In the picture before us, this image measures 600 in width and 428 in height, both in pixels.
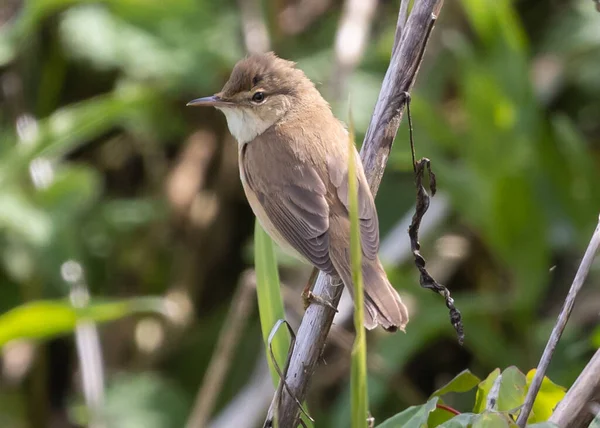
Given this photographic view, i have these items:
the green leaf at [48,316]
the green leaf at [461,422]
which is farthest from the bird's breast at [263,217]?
the green leaf at [461,422]

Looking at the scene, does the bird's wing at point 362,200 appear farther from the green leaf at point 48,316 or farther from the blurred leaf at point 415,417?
the green leaf at point 48,316

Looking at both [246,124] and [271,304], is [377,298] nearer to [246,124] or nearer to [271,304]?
[271,304]

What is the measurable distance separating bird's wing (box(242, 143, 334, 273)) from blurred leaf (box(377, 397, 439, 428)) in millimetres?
829

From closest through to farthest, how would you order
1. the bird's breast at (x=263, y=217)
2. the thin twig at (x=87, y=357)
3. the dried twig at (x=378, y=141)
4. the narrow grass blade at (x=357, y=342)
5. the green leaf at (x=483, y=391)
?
the narrow grass blade at (x=357, y=342) < the green leaf at (x=483, y=391) < the dried twig at (x=378, y=141) < the bird's breast at (x=263, y=217) < the thin twig at (x=87, y=357)

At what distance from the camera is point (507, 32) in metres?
3.89

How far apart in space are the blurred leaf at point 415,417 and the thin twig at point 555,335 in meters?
0.16

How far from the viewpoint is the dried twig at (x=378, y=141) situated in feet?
6.12

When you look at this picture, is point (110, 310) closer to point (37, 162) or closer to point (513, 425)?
point (37, 162)

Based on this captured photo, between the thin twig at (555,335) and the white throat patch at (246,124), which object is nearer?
the thin twig at (555,335)

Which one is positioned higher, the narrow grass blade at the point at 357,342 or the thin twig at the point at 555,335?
the narrow grass blade at the point at 357,342

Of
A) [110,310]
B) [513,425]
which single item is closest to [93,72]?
[110,310]

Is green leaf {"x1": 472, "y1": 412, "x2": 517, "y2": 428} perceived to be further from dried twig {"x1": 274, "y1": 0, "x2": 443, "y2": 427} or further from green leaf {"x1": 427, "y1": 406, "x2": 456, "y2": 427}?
dried twig {"x1": 274, "y1": 0, "x2": 443, "y2": 427}

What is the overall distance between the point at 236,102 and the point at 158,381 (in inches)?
62.3

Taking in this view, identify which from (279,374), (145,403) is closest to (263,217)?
(279,374)
